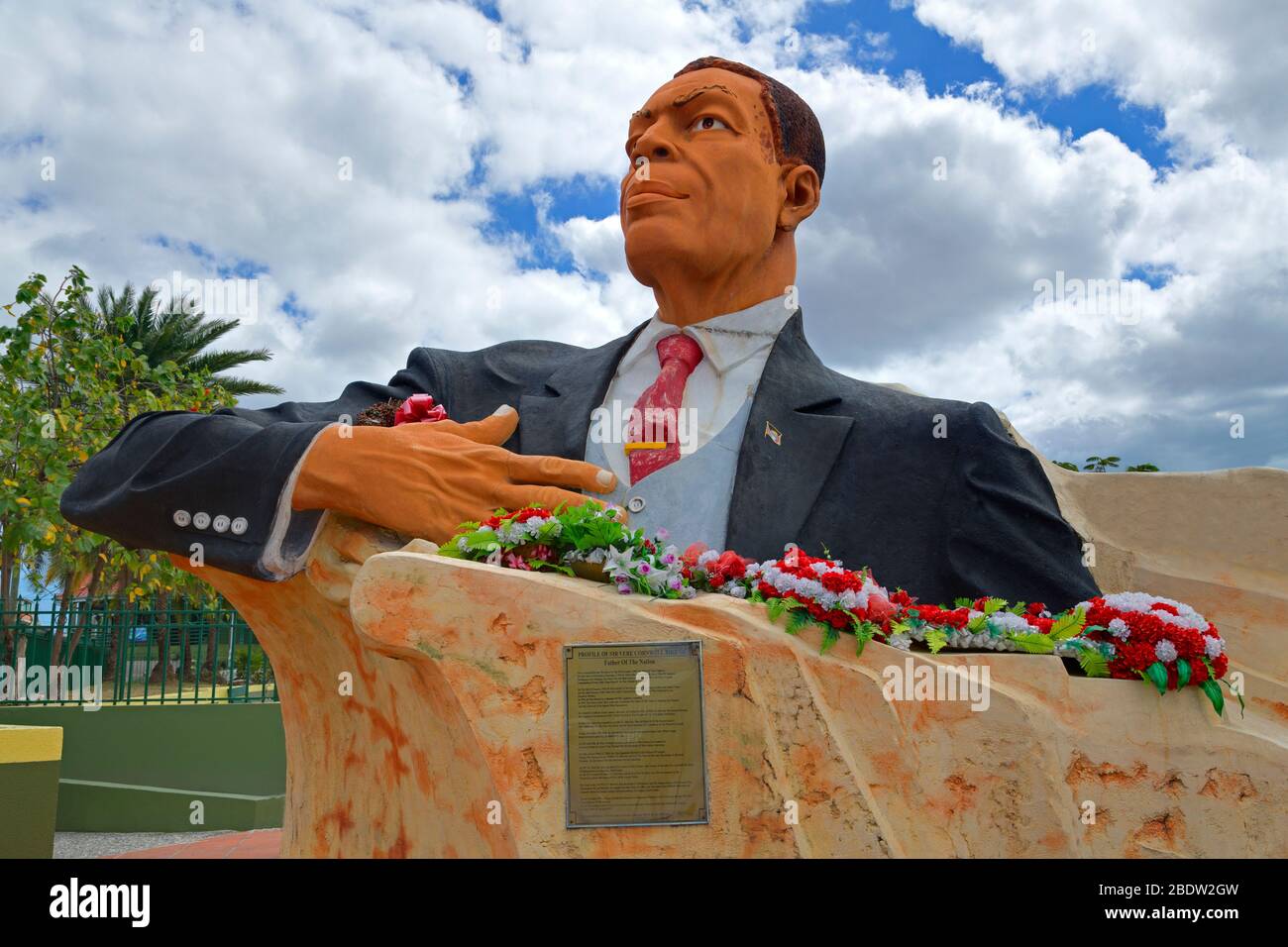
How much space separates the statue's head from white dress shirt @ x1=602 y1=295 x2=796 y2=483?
21 cm

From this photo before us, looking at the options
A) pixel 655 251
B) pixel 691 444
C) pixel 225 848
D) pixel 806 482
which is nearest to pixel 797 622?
pixel 806 482

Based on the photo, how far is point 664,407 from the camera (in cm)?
447

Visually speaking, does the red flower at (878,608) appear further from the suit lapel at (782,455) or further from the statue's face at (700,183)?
the statue's face at (700,183)

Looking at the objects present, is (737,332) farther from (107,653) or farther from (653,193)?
(107,653)

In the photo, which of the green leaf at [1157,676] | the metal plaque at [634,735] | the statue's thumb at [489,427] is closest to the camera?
the metal plaque at [634,735]

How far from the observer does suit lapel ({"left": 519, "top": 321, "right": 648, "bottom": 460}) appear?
14.8 feet

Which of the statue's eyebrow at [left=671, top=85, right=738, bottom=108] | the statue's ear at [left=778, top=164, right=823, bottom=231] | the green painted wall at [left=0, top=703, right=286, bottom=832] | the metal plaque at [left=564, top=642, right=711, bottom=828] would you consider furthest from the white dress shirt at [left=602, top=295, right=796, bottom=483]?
the green painted wall at [left=0, top=703, right=286, bottom=832]

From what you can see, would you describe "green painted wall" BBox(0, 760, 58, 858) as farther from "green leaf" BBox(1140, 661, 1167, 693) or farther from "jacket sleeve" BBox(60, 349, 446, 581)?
"green leaf" BBox(1140, 661, 1167, 693)

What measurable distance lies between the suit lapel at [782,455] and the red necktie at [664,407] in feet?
0.96

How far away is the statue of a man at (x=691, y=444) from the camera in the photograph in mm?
3988

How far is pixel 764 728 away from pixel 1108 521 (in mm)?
2781

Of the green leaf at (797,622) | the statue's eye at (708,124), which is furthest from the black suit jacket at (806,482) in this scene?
the statue's eye at (708,124)

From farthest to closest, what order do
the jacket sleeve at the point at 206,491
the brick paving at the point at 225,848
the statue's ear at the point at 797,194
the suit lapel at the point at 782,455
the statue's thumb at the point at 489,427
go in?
the brick paving at the point at 225,848 → the statue's ear at the point at 797,194 → the statue's thumb at the point at 489,427 → the suit lapel at the point at 782,455 → the jacket sleeve at the point at 206,491
